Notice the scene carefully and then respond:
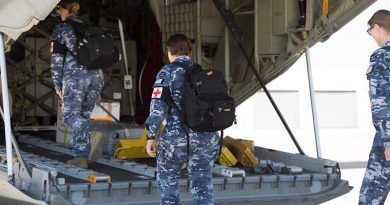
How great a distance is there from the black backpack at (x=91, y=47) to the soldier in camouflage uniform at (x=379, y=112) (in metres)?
2.44

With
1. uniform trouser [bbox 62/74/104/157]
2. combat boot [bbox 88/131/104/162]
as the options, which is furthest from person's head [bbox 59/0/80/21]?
combat boot [bbox 88/131/104/162]

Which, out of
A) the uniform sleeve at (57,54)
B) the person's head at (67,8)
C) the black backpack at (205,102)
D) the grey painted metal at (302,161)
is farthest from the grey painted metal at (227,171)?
the person's head at (67,8)

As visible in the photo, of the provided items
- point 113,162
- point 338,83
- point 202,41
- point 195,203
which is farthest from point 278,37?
point 338,83

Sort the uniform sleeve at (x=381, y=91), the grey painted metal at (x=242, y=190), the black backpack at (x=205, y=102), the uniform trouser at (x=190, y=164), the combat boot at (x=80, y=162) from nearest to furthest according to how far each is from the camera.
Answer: the black backpack at (x=205, y=102)
the uniform trouser at (x=190, y=164)
the uniform sleeve at (x=381, y=91)
the grey painted metal at (x=242, y=190)
the combat boot at (x=80, y=162)

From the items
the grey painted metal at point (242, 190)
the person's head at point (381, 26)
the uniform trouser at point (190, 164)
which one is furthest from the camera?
the grey painted metal at point (242, 190)

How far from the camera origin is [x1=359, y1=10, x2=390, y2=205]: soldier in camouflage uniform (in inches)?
232

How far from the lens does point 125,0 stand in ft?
35.8

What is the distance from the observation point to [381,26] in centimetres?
603

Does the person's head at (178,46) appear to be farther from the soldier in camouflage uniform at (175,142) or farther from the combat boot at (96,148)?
→ the combat boot at (96,148)

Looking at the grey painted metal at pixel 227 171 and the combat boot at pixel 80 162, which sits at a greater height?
the combat boot at pixel 80 162

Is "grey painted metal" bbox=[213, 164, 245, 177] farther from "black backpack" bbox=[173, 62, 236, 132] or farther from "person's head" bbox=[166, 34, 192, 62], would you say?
"person's head" bbox=[166, 34, 192, 62]

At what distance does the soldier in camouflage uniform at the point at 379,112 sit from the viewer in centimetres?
589

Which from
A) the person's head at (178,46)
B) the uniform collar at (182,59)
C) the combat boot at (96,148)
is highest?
the person's head at (178,46)

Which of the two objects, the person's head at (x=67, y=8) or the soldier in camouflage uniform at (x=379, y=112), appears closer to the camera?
the soldier in camouflage uniform at (x=379, y=112)
